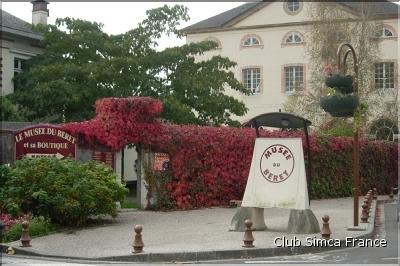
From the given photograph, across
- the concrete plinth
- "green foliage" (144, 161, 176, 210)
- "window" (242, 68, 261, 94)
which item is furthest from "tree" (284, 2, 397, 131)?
the concrete plinth

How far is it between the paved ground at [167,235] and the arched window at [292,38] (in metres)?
26.4

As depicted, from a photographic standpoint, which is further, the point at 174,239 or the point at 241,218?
the point at 241,218

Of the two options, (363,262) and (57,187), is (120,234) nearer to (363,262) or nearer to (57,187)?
(57,187)

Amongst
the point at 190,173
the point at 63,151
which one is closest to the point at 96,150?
the point at 63,151

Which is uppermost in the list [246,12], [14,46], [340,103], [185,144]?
[246,12]

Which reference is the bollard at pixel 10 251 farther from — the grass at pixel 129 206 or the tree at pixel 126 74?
the tree at pixel 126 74

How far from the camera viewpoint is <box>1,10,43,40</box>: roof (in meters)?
31.4

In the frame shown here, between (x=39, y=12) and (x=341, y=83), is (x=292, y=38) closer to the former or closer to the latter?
(x=39, y=12)

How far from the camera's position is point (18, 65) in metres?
32.9

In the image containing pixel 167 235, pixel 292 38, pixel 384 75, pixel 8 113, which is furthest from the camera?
pixel 292 38

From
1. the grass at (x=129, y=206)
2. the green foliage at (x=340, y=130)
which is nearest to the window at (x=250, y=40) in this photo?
the green foliage at (x=340, y=130)

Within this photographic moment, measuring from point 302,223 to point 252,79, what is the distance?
106 ft

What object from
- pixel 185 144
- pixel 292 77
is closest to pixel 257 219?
pixel 185 144

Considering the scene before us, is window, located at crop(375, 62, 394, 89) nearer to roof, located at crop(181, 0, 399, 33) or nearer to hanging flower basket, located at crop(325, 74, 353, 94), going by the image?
roof, located at crop(181, 0, 399, 33)
